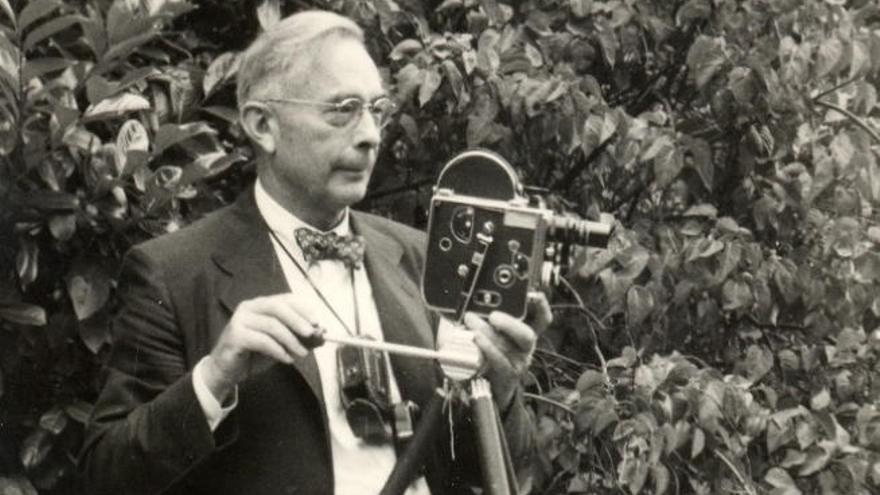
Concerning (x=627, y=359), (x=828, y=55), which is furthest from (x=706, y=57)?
(x=627, y=359)

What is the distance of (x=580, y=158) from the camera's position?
151 inches

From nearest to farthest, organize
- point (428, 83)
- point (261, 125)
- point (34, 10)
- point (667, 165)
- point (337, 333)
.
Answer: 1. point (337, 333)
2. point (261, 125)
3. point (34, 10)
4. point (428, 83)
5. point (667, 165)

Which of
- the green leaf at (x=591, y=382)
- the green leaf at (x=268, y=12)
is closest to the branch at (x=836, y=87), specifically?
the green leaf at (x=591, y=382)

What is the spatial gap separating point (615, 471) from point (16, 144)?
60.9 inches

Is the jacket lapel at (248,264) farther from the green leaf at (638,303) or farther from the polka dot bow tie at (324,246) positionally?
the green leaf at (638,303)

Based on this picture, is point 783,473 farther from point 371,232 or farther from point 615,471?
point 371,232

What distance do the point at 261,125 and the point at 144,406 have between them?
1.81 feet

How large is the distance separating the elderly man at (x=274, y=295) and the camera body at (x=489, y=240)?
0.09 metres

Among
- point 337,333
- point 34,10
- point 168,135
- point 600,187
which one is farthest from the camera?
point 600,187

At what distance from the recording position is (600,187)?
3.89 meters

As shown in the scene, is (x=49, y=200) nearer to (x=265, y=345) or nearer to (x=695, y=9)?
(x=265, y=345)

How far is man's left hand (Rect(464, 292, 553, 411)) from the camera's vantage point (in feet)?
6.98

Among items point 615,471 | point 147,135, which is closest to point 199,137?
point 147,135

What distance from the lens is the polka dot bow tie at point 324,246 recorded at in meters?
2.57
